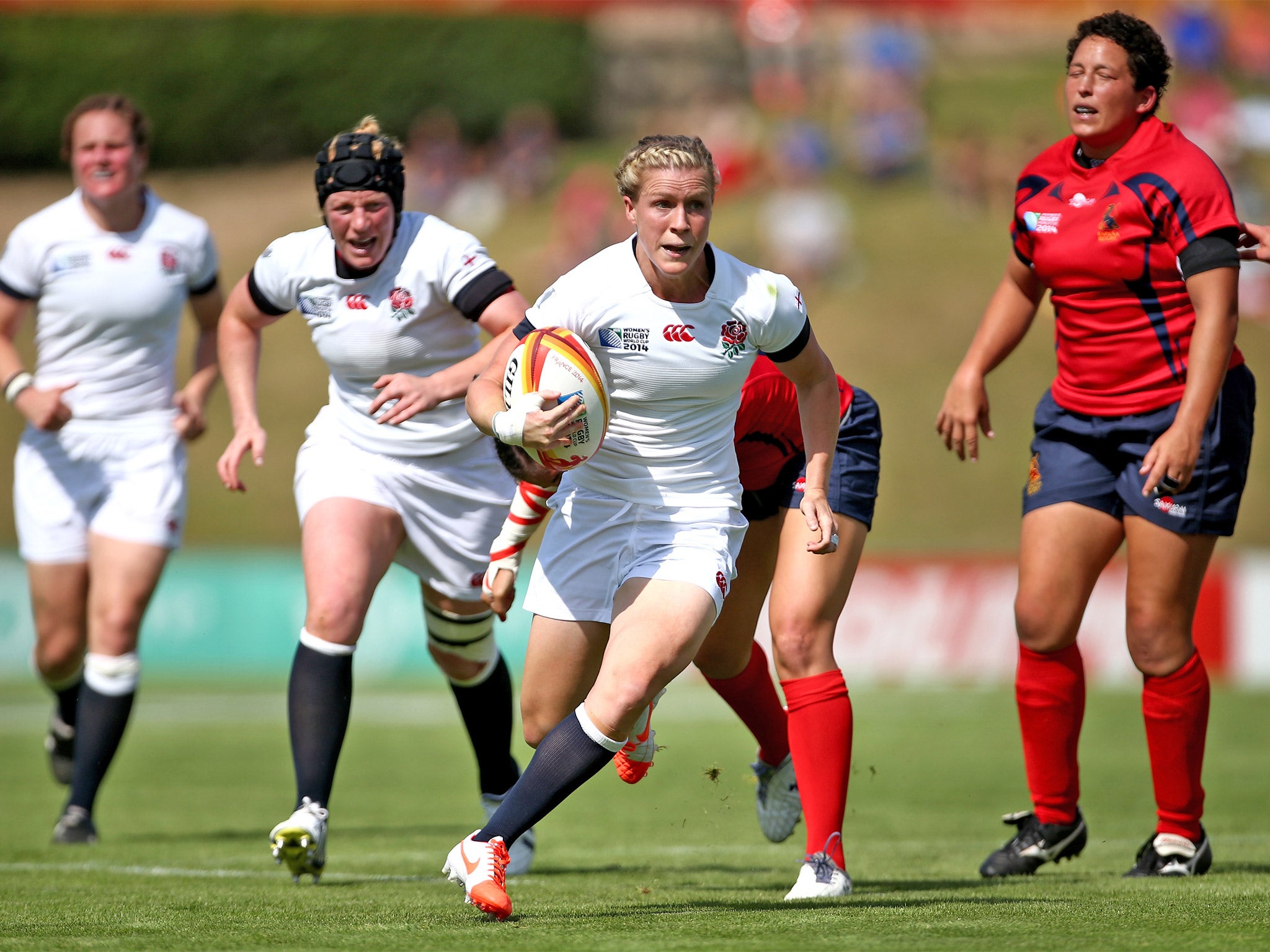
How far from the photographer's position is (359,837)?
706cm

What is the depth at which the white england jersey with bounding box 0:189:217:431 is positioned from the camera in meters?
6.98

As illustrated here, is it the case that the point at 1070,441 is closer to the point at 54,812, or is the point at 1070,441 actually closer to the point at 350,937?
the point at 350,937

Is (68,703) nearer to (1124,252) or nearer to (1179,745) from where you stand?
(1179,745)

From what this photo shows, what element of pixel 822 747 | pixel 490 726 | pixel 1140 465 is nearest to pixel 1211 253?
pixel 1140 465

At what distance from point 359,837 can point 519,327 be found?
326 centimetres

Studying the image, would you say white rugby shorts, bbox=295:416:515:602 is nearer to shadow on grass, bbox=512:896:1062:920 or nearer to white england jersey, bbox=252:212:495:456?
white england jersey, bbox=252:212:495:456

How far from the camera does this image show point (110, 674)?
6.83m

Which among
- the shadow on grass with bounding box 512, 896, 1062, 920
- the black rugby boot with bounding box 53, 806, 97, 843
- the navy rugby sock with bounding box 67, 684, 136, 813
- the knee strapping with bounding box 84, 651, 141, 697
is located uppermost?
the shadow on grass with bounding box 512, 896, 1062, 920

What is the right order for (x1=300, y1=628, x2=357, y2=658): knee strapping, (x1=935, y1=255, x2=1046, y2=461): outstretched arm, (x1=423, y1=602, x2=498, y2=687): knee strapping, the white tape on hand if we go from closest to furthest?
the white tape on hand → (x1=300, y1=628, x2=357, y2=658): knee strapping → (x1=935, y1=255, x2=1046, y2=461): outstretched arm → (x1=423, y1=602, x2=498, y2=687): knee strapping

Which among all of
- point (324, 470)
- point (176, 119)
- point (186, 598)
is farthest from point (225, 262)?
point (324, 470)

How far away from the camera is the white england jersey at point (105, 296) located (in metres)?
6.98

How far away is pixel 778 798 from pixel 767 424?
1.50m

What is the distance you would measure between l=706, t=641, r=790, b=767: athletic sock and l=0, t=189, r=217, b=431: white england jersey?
284 cm

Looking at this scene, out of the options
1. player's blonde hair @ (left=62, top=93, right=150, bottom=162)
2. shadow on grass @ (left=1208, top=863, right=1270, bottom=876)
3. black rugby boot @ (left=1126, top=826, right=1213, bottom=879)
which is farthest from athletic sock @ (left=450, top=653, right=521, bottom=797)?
player's blonde hair @ (left=62, top=93, right=150, bottom=162)
